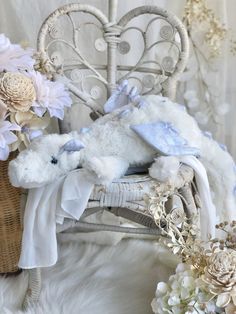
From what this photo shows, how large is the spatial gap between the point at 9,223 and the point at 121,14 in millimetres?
794

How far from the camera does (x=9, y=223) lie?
149cm

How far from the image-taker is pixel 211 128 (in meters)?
1.90

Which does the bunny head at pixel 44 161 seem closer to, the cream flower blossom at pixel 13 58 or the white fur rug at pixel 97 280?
the cream flower blossom at pixel 13 58

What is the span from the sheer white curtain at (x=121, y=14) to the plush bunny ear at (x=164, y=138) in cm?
49

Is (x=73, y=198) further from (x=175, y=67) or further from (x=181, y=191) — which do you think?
(x=175, y=67)

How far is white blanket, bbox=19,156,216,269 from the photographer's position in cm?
122

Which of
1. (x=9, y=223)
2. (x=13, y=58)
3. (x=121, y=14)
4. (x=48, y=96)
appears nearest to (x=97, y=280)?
(x=9, y=223)

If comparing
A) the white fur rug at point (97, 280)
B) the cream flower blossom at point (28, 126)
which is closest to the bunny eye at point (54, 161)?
the cream flower blossom at point (28, 126)

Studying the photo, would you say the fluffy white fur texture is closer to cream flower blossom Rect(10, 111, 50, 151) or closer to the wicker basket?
cream flower blossom Rect(10, 111, 50, 151)

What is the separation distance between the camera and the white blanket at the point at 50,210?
1.22 metres

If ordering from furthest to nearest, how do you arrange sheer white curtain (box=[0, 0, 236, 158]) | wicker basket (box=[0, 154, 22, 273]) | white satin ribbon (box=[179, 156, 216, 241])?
sheer white curtain (box=[0, 0, 236, 158])
wicker basket (box=[0, 154, 22, 273])
white satin ribbon (box=[179, 156, 216, 241])

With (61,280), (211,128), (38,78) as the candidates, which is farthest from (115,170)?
(211,128)

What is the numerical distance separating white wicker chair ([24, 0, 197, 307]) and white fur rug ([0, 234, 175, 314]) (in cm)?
8

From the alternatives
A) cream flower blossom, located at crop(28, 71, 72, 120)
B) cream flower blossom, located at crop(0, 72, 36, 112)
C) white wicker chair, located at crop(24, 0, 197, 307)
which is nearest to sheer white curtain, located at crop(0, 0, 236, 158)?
white wicker chair, located at crop(24, 0, 197, 307)
